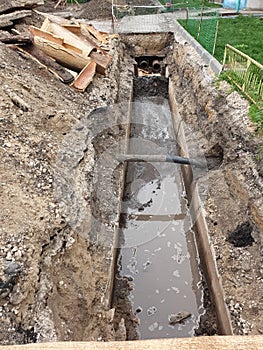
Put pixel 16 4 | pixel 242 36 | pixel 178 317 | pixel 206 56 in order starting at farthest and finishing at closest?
1. pixel 242 36
2. pixel 206 56
3. pixel 16 4
4. pixel 178 317

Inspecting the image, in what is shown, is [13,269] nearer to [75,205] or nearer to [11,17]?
[75,205]

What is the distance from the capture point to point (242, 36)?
40.3 feet

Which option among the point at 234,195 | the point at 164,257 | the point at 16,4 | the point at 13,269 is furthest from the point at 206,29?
the point at 13,269

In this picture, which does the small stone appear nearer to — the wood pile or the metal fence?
the metal fence

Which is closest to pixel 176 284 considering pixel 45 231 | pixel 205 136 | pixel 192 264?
pixel 192 264

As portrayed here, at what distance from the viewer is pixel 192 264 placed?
680 centimetres

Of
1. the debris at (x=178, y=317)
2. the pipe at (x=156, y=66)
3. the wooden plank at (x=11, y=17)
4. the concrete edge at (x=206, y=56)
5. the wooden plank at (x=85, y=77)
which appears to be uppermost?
the wooden plank at (x=11, y=17)

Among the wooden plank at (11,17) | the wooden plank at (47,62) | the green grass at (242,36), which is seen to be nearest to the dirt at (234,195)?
the green grass at (242,36)

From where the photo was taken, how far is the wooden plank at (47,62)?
8250mm

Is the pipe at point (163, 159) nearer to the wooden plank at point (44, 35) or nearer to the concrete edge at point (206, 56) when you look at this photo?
the concrete edge at point (206, 56)

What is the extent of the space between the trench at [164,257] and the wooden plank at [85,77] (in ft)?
8.01

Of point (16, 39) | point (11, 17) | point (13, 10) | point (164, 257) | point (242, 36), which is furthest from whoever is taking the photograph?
point (242, 36)

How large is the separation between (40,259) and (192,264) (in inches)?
146

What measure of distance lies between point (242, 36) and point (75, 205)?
1029cm
